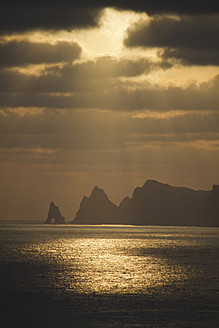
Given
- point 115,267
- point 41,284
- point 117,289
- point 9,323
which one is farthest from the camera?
point 115,267

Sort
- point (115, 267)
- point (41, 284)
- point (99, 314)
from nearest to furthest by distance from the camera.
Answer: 1. point (99, 314)
2. point (41, 284)
3. point (115, 267)

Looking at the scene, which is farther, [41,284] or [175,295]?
[41,284]

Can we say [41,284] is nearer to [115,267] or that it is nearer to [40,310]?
[40,310]

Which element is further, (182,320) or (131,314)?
(131,314)

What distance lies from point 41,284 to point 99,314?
1037 inches

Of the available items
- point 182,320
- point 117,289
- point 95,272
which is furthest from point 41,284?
point 182,320

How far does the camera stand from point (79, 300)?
6303 centimetres

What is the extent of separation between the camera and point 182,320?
165ft

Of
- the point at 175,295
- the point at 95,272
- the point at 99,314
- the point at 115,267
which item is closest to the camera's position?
the point at 99,314

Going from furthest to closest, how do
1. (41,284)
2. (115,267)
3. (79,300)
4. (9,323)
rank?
(115,267)
(41,284)
(79,300)
(9,323)

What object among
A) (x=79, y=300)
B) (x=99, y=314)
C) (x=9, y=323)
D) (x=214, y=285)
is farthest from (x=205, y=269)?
(x=9, y=323)

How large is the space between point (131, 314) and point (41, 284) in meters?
27.4

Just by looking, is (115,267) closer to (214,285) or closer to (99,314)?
(214,285)

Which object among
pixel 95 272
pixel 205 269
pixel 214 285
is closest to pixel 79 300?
pixel 214 285
